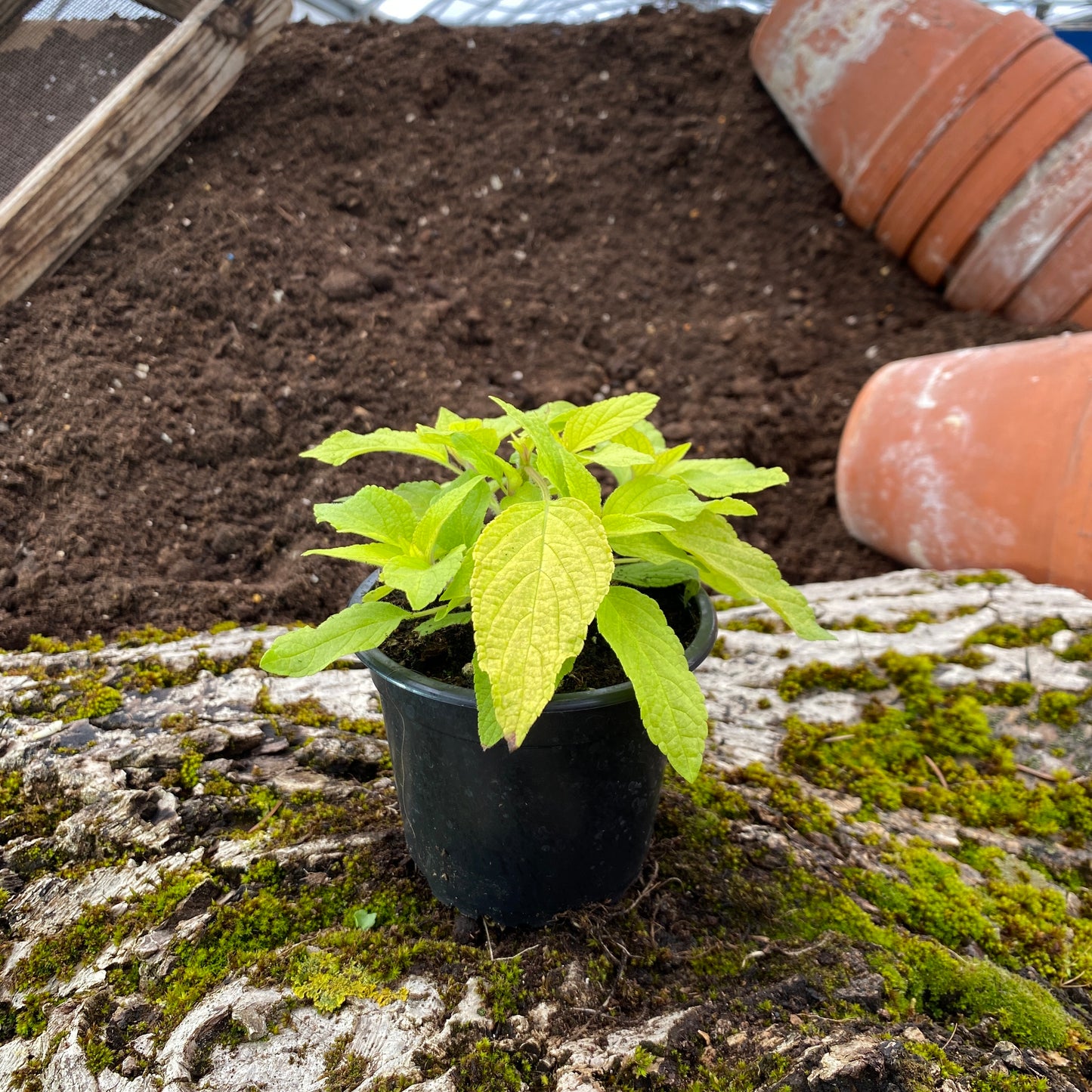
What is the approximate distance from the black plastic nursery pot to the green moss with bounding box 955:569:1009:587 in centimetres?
141

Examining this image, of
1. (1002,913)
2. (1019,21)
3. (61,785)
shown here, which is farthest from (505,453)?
(1019,21)

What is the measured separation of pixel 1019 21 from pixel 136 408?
409cm

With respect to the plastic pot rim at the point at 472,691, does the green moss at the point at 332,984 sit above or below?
below

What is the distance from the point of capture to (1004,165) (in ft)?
11.5

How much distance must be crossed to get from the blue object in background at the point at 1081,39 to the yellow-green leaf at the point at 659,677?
582 centimetres

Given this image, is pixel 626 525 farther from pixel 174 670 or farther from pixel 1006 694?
pixel 1006 694

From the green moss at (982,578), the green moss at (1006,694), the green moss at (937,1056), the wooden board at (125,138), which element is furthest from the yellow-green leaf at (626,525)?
the wooden board at (125,138)

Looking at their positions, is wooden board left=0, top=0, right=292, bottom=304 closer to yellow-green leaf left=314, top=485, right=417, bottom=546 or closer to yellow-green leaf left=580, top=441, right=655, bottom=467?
yellow-green leaf left=314, top=485, right=417, bottom=546

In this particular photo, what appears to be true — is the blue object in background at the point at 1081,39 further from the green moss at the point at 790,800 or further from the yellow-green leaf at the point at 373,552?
the yellow-green leaf at the point at 373,552

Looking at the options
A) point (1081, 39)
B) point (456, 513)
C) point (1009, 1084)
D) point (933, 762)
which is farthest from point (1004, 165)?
point (1009, 1084)

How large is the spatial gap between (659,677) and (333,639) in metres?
0.45

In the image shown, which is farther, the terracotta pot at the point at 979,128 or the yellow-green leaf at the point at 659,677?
the terracotta pot at the point at 979,128

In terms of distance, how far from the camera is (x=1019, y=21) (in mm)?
3568

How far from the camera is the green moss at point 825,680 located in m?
1.98
